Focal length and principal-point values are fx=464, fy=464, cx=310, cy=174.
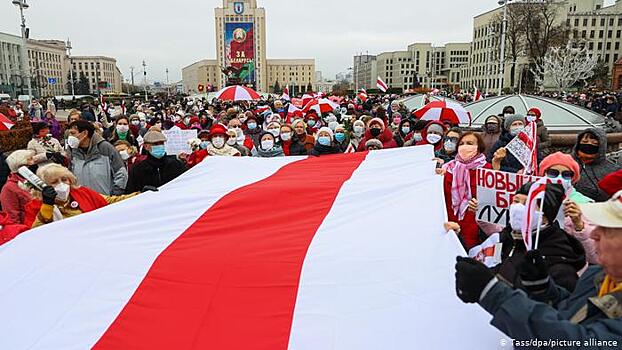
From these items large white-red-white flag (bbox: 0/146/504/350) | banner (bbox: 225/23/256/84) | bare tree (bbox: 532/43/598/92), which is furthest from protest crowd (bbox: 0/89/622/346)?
banner (bbox: 225/23/256/84)

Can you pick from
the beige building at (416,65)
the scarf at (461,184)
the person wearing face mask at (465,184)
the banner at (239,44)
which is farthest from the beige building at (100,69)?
the scarf at (461,184)

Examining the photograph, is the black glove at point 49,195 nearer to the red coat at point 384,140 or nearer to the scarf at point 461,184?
the scarf at point 461,184

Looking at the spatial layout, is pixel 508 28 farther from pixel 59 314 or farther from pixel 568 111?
pixel 59 314

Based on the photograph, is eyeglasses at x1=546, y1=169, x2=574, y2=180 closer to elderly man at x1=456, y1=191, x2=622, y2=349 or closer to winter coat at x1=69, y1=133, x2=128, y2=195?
elderly man at x1=456, y1=191, x2=622, y2=349

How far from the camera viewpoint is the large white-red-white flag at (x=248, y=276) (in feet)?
6.48

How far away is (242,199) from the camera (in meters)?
3.25

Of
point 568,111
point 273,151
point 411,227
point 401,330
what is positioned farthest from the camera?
point 568,111

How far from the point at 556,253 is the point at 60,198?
341 centimetres

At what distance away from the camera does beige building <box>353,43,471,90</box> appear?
108 m

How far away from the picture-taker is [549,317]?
1.44 metres

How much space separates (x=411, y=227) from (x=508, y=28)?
159 feet

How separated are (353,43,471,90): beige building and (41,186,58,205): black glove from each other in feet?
346

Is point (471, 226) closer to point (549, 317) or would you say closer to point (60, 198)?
point (549, 317)

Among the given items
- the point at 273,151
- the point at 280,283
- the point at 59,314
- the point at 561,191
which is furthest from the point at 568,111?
the point at 59,314
